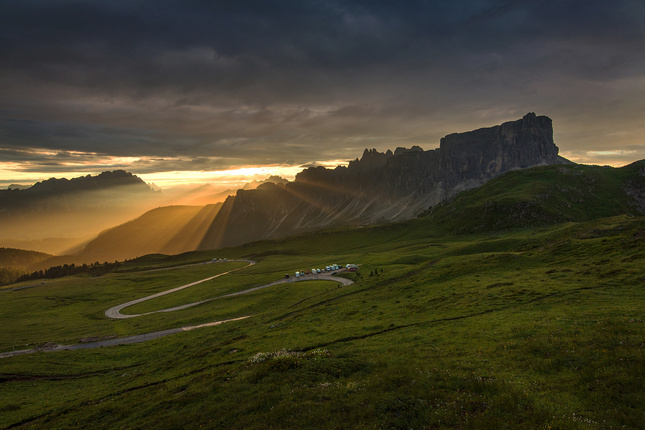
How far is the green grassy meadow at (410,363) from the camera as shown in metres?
17.3

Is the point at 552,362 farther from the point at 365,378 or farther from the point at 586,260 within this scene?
the point at 586,260

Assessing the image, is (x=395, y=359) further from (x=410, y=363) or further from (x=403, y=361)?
(x=410, y=363)

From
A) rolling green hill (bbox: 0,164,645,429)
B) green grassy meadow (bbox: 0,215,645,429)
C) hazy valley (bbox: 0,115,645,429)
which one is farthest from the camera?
hazy valley (bbox: 0,115,645,429)

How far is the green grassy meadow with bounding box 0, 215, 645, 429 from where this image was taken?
17281 mm

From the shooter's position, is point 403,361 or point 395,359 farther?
point 395,359

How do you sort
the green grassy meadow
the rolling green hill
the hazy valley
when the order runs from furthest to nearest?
the hazy valley
the rolling green hill
the green grassy meadow

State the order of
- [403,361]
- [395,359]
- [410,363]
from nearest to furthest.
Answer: [410,363] → [403,361] → [395,359]

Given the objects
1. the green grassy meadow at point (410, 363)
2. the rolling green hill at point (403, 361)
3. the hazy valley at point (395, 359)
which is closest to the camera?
the green grassy meadow at point (410, 363)

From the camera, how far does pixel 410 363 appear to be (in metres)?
24.8

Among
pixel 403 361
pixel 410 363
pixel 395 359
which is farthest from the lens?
pixel 395 359

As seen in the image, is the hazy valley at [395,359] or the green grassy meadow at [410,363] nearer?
the green grassy meadow at [410,363]

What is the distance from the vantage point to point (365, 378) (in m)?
23.1

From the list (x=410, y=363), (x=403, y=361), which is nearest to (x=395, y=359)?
(x=403, y=361)

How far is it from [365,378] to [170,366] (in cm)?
3224
